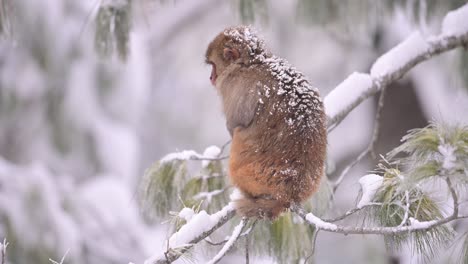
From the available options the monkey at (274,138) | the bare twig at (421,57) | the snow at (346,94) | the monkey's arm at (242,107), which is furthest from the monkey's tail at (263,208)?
the bare twig at (421,57)

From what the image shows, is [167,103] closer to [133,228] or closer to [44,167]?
[133,228]

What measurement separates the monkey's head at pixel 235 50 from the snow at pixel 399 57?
0.41 m

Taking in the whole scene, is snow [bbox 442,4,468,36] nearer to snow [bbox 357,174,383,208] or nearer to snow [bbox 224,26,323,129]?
snow [bbox 224,26,323,129]

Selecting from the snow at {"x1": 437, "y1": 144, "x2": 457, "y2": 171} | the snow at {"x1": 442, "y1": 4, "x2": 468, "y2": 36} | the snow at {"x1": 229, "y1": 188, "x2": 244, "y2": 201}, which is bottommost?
the snow at {"x1": 437, "y1": 144, "x2": 457, "y2": 171}

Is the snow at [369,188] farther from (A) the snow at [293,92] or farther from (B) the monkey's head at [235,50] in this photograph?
(B) the monkey's head at [235,50]

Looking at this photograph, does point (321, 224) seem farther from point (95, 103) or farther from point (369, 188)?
point (95, 103)

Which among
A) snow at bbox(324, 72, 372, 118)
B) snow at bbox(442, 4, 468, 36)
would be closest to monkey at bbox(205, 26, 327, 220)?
snow at bbox(324, 72, 372, 118)

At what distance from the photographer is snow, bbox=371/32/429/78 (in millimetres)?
2373

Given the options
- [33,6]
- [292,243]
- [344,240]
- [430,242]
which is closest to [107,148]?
[33,6]

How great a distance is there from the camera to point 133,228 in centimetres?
398

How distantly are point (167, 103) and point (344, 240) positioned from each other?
217 cm

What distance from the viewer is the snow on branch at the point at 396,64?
229 cm

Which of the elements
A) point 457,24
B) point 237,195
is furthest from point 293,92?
point 457,24

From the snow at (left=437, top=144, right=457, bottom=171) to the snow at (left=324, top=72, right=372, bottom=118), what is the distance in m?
0.81
